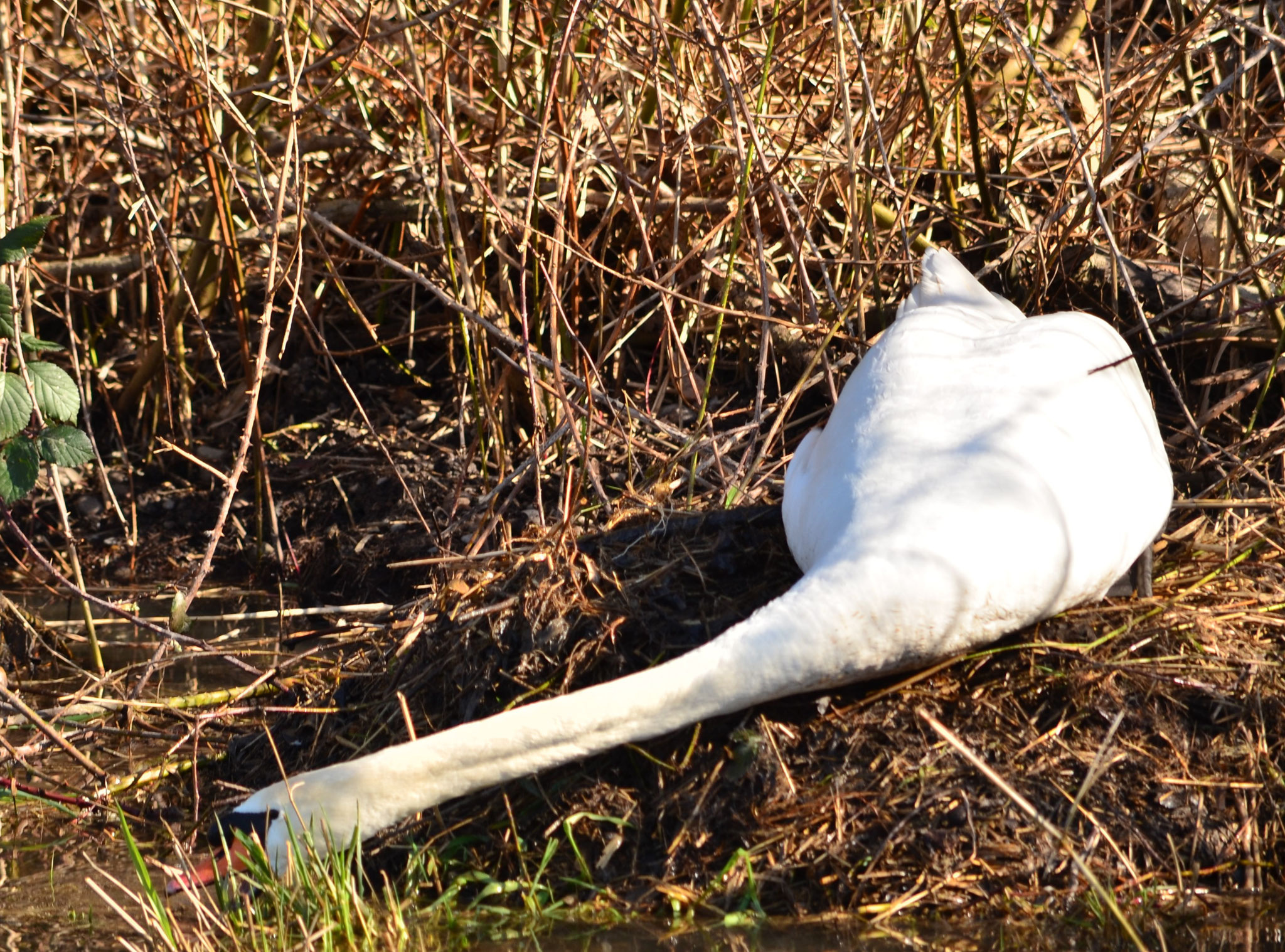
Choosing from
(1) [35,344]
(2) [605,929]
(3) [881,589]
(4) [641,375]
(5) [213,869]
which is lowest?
(4) [641,375]

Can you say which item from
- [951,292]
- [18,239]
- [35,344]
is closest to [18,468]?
[35,344]

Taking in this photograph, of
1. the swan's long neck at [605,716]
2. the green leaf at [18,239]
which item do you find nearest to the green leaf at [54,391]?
the green leaf at [18,239]

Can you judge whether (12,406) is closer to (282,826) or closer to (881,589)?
(282,826)

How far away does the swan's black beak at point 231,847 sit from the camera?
2775 millimetres

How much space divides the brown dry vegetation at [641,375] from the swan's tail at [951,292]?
0.77 feet

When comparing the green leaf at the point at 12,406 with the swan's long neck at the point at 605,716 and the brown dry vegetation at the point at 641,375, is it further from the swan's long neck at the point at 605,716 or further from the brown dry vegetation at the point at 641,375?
the swan's long neck at the point at 605,716

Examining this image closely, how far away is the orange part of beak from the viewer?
8.95 ft

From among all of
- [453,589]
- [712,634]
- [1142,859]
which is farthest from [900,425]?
[453,589]

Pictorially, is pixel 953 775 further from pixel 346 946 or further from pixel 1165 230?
pixel 1165 230

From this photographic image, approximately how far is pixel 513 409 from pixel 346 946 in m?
3.26

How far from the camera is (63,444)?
3.76 metres

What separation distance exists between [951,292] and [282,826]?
8.07 feet

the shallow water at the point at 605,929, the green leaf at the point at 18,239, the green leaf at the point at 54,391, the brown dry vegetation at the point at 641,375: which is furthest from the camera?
the green leaf at the point at 54,391

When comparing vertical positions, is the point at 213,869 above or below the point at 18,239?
below
